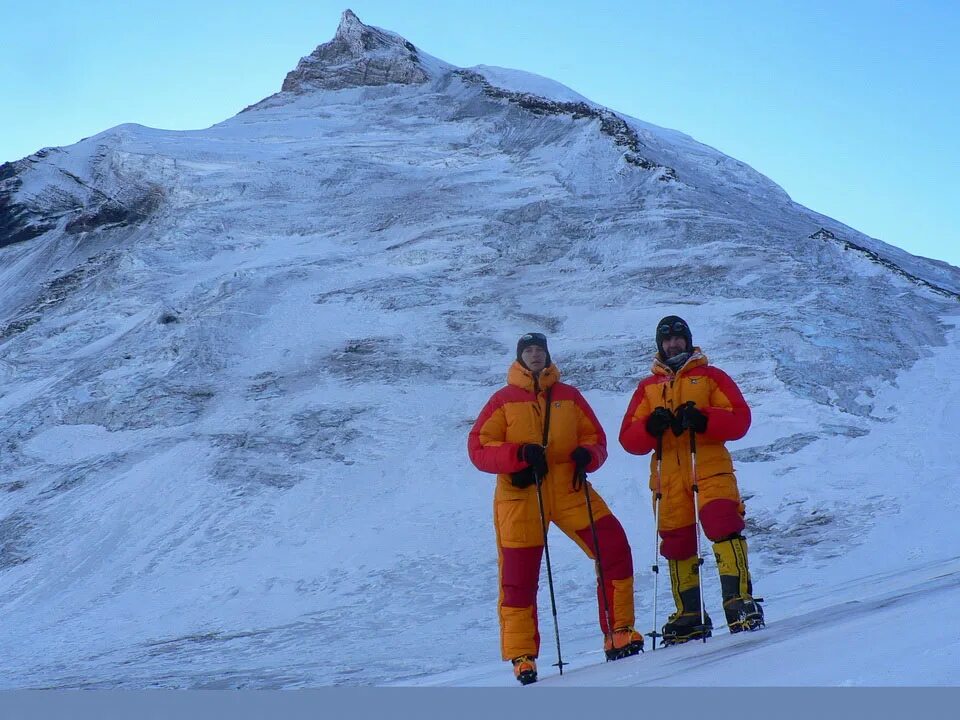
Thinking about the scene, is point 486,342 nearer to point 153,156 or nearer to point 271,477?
point 271,477

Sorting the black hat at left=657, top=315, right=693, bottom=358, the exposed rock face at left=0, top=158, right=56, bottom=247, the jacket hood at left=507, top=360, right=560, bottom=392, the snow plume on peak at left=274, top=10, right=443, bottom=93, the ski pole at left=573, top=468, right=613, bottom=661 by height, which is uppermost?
the snow plume on peak at left=274, top=10, right=443, bottom=93

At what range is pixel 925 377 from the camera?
14.8m

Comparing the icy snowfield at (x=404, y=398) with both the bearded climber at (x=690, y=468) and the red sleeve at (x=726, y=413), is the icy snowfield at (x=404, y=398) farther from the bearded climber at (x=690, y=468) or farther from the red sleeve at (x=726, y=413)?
the red sleeve at (x=726, y=413)

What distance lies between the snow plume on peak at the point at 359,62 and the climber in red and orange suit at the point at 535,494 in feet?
121

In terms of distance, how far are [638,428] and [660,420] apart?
20cm

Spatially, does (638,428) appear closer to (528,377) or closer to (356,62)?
(528,377)

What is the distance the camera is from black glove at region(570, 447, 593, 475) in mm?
5547

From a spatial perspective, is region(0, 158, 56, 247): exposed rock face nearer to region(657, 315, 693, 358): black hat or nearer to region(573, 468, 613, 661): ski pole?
region(657, 315, 693, 358): black hat

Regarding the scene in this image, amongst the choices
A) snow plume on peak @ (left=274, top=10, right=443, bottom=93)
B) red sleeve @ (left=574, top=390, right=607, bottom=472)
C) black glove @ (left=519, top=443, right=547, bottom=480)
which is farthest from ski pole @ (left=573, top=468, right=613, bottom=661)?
snow plume on peak @ (left=274, top=10, right=443, bottom=93)

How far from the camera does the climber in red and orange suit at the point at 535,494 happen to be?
5434 millimetres

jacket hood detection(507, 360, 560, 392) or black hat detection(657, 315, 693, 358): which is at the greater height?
black hat detection(657, 315, 693, 358)

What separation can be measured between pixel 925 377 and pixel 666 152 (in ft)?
55.6

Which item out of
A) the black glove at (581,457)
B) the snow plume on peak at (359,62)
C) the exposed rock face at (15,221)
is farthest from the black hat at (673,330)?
the snow plume on peak at (359,62)

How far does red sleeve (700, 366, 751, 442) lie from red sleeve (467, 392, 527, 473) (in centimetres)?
112
